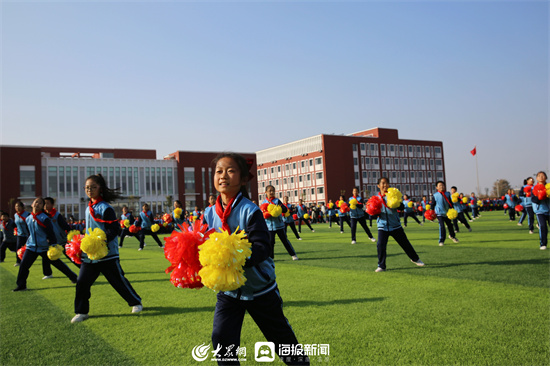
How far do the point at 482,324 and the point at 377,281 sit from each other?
9.82 ft

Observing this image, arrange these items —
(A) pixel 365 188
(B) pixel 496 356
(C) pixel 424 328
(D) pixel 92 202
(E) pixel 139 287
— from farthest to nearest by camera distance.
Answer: (A) pixel 365 188 < (E) pixel 139 287 < (D) pixel 92 202 < (C) pixel 424 328 < (B) pixel 496 356

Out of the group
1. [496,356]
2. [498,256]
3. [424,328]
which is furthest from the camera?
[498,256]

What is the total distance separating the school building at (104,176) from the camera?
66.7 metres

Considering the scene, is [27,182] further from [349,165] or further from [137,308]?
[137,308]

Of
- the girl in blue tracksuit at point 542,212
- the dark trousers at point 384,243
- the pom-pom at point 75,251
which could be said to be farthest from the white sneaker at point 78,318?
the girl in blue tracksuit at point 542,212

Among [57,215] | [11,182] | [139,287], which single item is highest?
[11,182]

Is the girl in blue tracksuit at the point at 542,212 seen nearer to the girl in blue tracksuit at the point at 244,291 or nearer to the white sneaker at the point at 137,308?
the white sneaker at the point at 137,308

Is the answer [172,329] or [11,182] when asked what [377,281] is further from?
[11,182]

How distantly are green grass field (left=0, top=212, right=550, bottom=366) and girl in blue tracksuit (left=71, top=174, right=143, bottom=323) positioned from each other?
0.78ft

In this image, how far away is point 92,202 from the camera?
640cm

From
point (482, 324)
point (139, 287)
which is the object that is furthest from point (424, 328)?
point (139, 287)

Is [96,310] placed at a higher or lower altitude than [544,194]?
lower

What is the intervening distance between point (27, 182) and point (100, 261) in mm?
71270

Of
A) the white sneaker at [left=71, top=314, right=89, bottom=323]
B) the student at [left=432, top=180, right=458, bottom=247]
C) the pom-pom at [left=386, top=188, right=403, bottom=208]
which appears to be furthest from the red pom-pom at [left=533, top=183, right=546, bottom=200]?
the white sneaker at [left=71, top=314, right=89, bottom=323]
